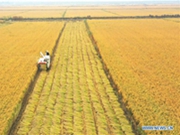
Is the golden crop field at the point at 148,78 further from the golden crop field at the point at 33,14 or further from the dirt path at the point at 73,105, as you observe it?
the golden crop field at the point at 33,14

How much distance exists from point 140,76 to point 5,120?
874 cm

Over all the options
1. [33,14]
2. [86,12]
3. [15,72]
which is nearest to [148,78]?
[15,72]

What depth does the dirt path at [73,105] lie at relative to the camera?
356 inches

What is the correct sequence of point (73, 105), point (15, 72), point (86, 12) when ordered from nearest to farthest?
point (73, 105), point (15, 72), point (86, 12)

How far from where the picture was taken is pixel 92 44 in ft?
82.4

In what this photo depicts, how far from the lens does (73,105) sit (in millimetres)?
10812

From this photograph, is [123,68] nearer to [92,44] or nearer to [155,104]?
[155,104]

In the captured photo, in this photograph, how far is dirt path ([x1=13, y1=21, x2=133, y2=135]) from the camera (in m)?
9.03

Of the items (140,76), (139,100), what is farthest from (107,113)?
(140,76)

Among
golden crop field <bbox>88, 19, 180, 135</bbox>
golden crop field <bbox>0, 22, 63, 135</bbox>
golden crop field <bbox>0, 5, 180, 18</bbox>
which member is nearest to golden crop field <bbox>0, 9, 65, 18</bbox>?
golden crop field <bbox>0, 5, 180, 18</bbox>

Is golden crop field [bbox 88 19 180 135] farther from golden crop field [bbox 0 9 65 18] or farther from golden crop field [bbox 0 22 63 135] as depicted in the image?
golden crop field [bbox 0 9 65 18]

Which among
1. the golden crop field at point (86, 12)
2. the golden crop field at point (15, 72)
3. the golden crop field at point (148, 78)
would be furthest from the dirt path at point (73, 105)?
the golden crop field at point (86, 12)

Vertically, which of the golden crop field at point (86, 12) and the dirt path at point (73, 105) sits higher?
the golden crop field at point (86, 12)

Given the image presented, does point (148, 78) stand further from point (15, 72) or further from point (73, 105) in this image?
point (15, 72)
